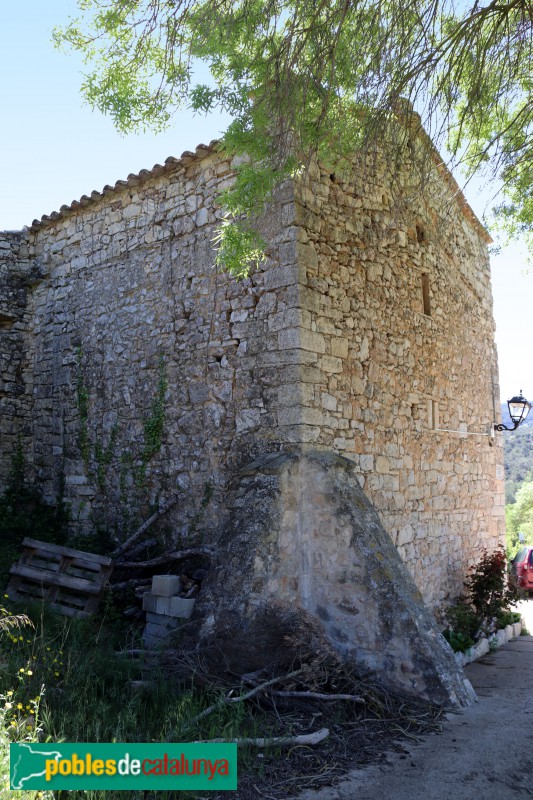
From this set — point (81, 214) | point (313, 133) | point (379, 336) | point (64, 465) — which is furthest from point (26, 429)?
point (313, 133)

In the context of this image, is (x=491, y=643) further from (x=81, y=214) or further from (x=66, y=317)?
(x=81, y=214)

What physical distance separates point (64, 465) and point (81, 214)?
296cm

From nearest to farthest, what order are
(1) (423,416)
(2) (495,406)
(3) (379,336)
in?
1. (3) (379,336)
2. (1) (423,416)
3. (2) (495,406)

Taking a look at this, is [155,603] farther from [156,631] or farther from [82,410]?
[82,410]

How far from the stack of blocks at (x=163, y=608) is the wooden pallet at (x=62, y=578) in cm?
50

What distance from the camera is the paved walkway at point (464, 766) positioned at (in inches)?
144

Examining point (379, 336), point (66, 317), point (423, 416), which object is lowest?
point (423, 416)

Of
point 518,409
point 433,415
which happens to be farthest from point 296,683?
point 518,409

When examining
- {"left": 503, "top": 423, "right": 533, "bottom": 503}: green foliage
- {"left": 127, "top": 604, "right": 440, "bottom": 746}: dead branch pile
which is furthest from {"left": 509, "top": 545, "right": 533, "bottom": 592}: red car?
{"left": 503, "top": 423, "right": 533, "bottom": 503}: green foliage

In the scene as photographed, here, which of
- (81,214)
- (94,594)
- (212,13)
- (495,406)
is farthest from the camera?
(495,406)

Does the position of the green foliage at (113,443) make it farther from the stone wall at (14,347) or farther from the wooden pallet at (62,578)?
the stone wall at (14,347)

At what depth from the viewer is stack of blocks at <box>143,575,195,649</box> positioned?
5.56 meters

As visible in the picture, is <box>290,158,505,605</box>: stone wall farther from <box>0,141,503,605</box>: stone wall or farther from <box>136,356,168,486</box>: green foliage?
<box>136,356,168,486</box>: green foliage

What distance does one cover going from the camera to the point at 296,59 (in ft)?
16.1
